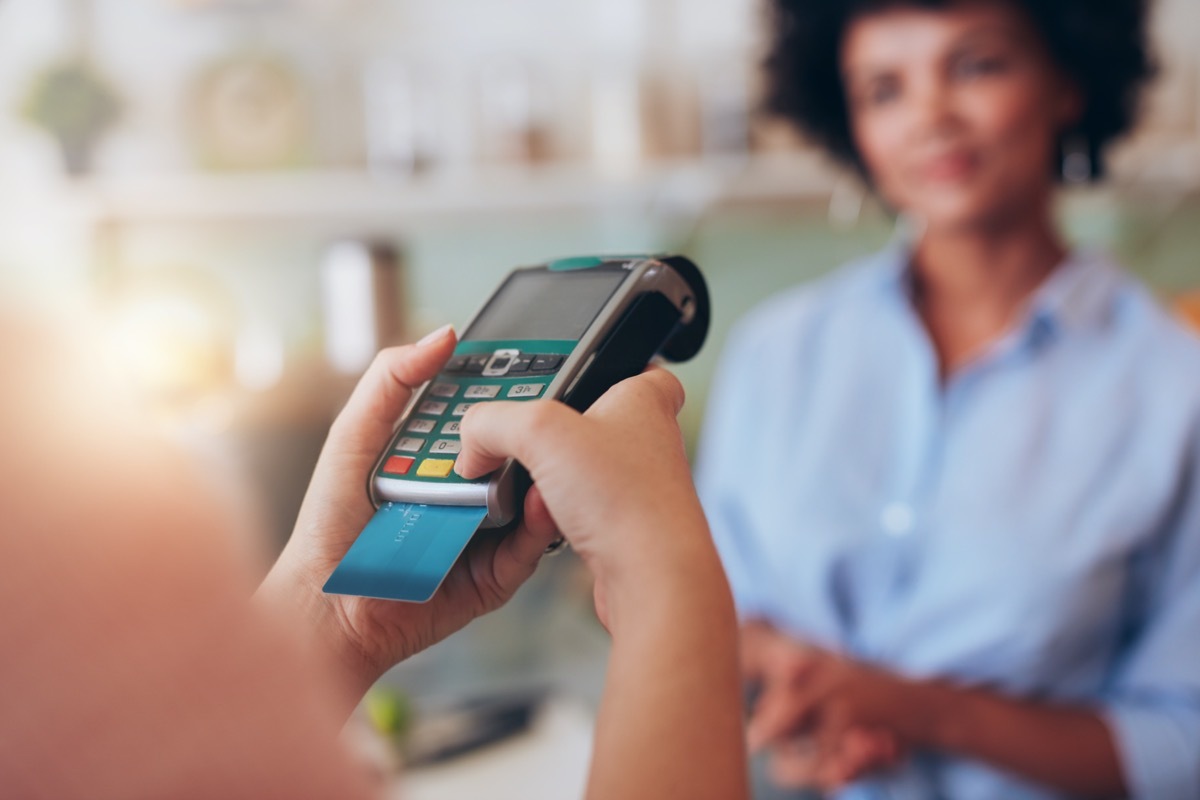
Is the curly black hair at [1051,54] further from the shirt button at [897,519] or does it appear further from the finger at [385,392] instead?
the finger at [385,392]

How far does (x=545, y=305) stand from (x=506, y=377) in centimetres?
4

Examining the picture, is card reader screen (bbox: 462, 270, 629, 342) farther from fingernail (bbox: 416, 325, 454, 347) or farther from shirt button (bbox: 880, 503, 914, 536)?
shirt button (bbox: 880, 503, 914, 536)

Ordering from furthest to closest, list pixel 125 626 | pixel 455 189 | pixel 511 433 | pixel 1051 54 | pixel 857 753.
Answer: pixel 455 189, pixel 1051 54, pixel 857 753, pixel 511 433, pixel 125 626

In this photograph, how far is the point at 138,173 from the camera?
1.63m

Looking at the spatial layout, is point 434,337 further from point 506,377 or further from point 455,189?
point 455,189

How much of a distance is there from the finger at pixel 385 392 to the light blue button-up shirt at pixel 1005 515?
0.50 metres

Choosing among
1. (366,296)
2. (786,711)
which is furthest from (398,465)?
(366,296)

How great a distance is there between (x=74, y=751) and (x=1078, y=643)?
84 cm

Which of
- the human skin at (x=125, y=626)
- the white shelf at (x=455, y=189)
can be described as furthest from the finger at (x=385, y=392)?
the white shelf at (x=455, y=189)

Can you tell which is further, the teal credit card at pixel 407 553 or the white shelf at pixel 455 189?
the white shelf at pixel 455 189

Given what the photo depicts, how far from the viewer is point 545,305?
0.39 metres

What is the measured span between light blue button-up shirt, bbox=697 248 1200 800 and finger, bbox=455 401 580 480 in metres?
0.54

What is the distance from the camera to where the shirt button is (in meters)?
0.91

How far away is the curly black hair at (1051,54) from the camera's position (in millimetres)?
946
